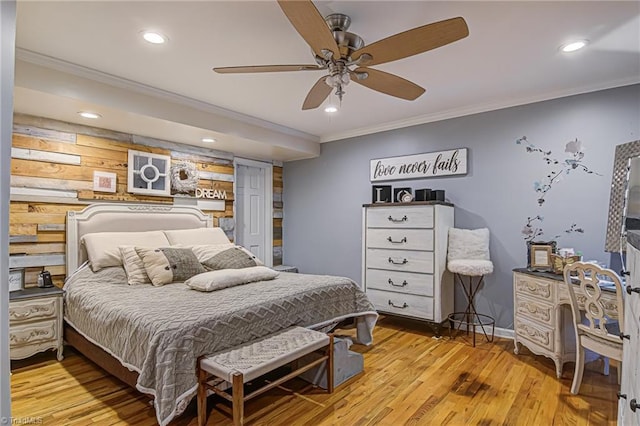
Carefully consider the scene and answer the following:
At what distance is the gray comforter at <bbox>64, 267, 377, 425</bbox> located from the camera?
1.85 m

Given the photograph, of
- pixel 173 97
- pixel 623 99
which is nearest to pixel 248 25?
pixel 173 97

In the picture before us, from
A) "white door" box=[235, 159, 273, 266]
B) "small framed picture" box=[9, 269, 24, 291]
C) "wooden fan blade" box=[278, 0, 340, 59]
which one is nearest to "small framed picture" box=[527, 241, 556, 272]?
"wooden fan blade" box=[278, 0, 340, 59]

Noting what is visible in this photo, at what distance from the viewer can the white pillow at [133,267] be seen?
2.95 meters

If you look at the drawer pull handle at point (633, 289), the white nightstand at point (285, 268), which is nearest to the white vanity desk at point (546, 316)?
the drawer pull handle at point (633, 289)

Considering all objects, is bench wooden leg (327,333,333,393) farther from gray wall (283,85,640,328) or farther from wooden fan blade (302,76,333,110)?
gray wall (283,85,640,328)

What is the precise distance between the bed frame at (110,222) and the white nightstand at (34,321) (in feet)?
0.42

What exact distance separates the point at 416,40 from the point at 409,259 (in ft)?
7.82

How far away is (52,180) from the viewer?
126 inches

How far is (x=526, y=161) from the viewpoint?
339 cm

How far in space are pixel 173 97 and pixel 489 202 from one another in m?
3.35

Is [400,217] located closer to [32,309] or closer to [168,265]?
[168,265]

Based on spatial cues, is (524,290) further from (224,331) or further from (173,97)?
(173,97)

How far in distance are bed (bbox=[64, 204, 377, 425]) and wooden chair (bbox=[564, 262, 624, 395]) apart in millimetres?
1538

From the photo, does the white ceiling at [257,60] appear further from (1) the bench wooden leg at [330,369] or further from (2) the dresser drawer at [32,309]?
(1) the bench wooden leg at [330,369]
